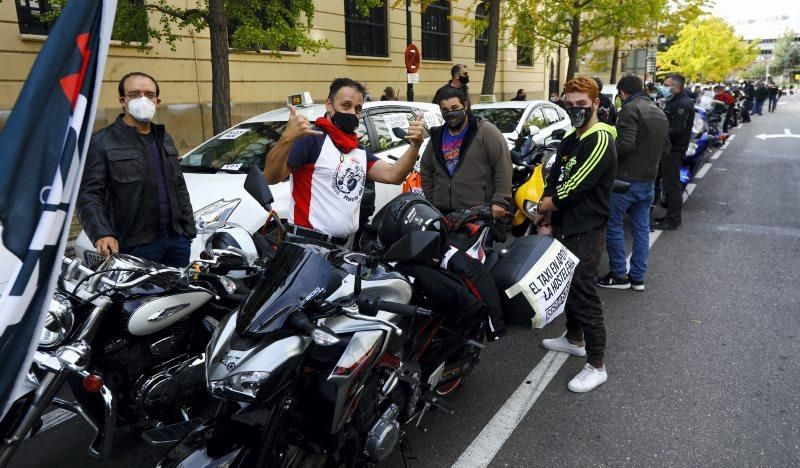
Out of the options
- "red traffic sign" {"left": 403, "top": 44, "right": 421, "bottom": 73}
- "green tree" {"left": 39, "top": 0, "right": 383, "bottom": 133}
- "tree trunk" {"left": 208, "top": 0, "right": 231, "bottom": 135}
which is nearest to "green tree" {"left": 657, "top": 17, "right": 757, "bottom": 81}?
"red traffic sign" {"left": 403, "top": 44, "right": 421, "bottom": 73}

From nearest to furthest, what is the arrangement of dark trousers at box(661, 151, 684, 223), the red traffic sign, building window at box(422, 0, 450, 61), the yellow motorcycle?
the yellow motorcycle
dark trousers at box(661, 151, 684, 223)
the red traffic sign
building window at box(422, 0, 450, 61)

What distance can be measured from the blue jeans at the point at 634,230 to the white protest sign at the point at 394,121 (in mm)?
2379

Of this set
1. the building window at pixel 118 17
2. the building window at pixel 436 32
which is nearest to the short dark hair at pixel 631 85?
the building window at pixel 118 17

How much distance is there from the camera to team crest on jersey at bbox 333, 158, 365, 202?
350 centimetres

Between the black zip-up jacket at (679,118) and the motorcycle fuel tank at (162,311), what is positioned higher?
the black zip-up jacket at (679,118)

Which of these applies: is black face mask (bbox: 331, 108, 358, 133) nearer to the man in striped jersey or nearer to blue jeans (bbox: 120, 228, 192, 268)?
blue jeans (bbox: 120, 228, 192, 268)

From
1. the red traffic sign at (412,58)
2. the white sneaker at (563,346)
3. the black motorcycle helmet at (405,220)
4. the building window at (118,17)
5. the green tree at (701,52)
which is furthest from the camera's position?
the green tree at (701,52)

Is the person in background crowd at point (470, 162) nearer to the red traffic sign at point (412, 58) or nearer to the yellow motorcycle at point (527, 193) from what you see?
the yellow motorcycle at point (527, 193)

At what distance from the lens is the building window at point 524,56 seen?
85.7 feet

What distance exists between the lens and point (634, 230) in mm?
5516

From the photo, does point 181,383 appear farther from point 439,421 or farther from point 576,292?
point 576,292

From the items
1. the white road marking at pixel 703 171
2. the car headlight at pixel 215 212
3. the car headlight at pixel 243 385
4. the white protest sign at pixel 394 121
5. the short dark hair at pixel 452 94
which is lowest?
the white road marking at pixel 703 171

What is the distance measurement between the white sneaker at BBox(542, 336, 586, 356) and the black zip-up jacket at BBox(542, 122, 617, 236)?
3.02 ft

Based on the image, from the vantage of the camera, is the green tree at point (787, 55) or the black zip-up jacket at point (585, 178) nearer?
the black zip-up jacket at point (585, 178)
